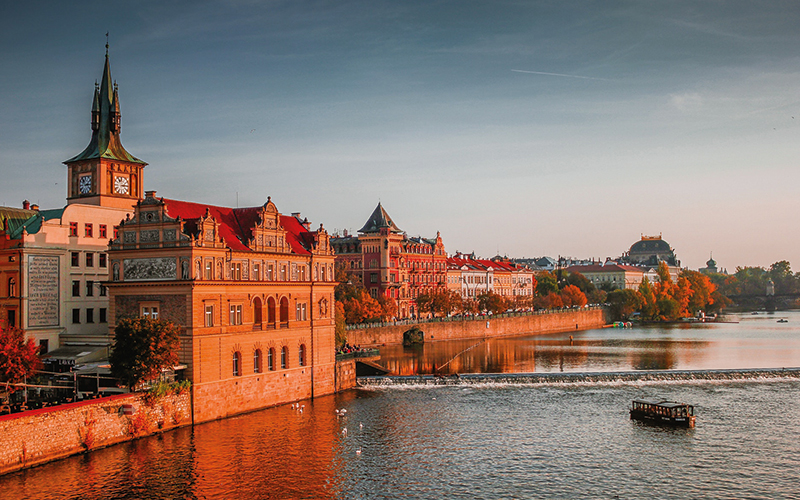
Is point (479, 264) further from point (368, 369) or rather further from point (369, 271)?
point (368, 369)

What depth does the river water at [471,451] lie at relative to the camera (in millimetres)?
37406

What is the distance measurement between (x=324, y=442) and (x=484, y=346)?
69184mm

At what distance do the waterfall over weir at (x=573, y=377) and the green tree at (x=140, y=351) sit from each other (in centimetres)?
2375

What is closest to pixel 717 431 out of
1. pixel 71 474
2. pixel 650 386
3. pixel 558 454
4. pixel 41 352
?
pixel 558 454

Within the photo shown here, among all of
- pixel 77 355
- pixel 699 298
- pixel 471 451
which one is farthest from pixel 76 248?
pixel 699 298

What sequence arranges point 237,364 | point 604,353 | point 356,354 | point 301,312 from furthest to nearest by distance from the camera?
1. point 604,353
2. point 356,354
3. point 301,312
4. point 237,364

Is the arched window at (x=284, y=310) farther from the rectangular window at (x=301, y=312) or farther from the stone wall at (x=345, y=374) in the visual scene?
the stone wall at (x=345, y=374)

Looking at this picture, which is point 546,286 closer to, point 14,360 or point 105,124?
point 105,124

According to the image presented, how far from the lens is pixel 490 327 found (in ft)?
427

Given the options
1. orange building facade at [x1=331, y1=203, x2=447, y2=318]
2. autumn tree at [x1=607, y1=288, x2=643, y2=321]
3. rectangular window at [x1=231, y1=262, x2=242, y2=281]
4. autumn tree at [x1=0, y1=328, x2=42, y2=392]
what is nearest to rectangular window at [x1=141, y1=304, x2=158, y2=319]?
rectangular window at [x1=231, y1=262, x2=242, y2=281]

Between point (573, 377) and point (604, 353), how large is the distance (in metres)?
32.1

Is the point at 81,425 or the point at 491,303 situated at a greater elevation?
the point at 491,303

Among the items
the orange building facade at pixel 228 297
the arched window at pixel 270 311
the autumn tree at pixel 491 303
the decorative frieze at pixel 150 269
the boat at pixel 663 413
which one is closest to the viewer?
the orange building facade at pixel 228 297

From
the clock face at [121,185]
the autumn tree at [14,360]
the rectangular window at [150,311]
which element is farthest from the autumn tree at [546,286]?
the autumn tree at [14,360]
